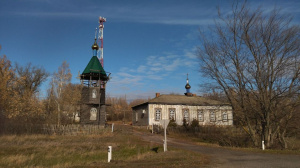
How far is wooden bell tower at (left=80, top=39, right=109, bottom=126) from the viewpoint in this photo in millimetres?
28672

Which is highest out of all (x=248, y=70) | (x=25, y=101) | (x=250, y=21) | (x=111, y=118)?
(x=250, y=21)

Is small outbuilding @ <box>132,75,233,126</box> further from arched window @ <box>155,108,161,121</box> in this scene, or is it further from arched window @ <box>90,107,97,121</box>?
arched window @ <box>90,107,97,121</box>

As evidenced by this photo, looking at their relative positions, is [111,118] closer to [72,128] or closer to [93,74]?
[93,74]

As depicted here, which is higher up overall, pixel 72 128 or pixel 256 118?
pixel 256 118

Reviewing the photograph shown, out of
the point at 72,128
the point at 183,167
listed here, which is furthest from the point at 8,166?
the point at 72,128

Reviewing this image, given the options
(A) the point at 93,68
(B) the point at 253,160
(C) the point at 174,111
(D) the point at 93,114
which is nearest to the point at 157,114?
(C) the point at 174,111

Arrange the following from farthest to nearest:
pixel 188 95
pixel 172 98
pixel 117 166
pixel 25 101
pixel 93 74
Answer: pixel 188 95 → pixel 172 98 → pixel 93 74 → pixel 25 101 → pixel 117 166

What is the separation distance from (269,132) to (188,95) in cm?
2490

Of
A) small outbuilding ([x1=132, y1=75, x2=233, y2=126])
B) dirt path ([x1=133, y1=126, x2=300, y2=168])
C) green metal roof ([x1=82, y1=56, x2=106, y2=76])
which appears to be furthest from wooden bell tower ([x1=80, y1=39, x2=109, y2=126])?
dirt path ([x1=133, y1=126, x2=300, y2=168])

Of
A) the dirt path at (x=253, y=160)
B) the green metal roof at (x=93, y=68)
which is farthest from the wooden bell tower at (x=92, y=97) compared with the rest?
the dirt path at (x=253, y=160)

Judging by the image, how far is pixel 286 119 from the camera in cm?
1600

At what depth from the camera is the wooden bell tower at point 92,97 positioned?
28.7 meters

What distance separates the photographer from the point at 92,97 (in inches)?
1142

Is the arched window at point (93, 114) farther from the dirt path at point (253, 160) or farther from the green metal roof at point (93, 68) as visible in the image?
the dirt path at point (253, 160)
